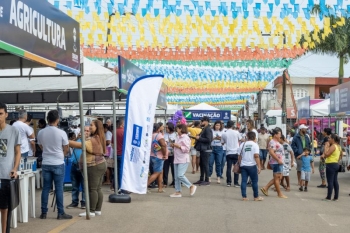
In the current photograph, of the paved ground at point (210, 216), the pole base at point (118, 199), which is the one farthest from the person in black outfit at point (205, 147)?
the pole base at point (118, 199)

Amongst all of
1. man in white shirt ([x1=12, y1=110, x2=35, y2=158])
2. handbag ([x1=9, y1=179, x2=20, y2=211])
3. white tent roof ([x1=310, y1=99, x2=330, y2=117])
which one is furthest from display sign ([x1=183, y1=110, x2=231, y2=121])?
handbag ([x1=9, y1=179, x2=20, y2=211])

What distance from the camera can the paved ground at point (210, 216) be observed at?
33.5 feet

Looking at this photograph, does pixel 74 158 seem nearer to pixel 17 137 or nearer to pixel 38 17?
pixel 17 137

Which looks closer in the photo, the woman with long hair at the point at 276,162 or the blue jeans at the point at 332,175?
the blue jeans at the point at 332,175

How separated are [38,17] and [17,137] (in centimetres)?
157

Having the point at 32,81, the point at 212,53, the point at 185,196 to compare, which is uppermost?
the point at 212,53

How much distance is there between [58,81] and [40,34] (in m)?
6.27

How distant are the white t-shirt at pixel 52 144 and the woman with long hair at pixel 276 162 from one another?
21.5ft

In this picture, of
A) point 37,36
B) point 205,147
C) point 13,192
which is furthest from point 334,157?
point 37,36

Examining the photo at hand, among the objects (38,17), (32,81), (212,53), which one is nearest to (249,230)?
(38,17)

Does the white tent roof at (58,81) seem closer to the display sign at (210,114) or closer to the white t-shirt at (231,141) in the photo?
the white t-shirt at (231,141)

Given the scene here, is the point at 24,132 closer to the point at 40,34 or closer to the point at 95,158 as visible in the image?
the point at 95,158

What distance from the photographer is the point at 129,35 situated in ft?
64.6

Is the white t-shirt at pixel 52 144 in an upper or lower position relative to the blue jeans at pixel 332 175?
upper
